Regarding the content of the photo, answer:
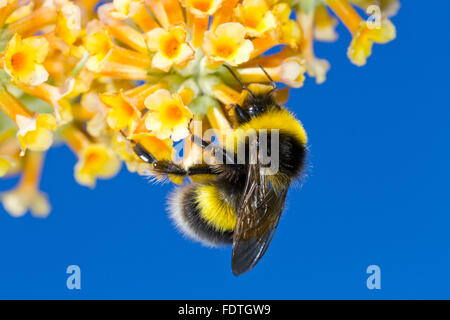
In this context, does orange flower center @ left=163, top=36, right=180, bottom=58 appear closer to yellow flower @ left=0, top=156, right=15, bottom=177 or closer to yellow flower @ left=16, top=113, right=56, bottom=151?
yellow flower @ left=16, top=113, right=56, bottom=151

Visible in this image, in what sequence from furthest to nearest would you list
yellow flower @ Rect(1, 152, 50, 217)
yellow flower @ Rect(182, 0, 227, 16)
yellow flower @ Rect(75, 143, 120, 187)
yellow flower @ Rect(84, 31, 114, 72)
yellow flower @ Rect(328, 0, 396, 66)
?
yellow flower @ Rect(1, 152, 50, 217), yellow flower @ Rect(75, 143, 120, 187), yellow flower @ Rect(328, 0, 396, 66), yellow flower @ Rect(84, 31, 114, 72), yellow flower @ Rect(182, 0, 227, 16)

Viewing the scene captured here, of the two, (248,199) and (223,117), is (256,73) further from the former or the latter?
(248,199)

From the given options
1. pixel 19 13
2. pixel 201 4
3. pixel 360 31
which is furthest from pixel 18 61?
pixel 360 31

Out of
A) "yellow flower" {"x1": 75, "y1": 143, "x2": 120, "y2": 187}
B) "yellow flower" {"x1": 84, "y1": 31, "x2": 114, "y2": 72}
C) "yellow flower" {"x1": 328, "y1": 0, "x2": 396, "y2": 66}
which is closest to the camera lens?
"yellow flower" {"x1": 84, "y1": 31, "x2": 114, "y2": 72}

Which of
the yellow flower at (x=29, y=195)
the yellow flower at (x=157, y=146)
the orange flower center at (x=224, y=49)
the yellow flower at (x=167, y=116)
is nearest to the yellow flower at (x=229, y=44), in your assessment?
the orange flower center at (x=224, y=49)

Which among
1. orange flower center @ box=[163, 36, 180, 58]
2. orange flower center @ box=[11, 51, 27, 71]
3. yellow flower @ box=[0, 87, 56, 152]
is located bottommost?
yellow flower @ box=[0, 87, 56, 152]

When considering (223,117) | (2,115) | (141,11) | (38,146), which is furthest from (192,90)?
(2,115)

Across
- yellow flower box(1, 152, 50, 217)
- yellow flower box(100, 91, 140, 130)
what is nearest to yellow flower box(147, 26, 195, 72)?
yellow flower box(100, 91, 140, 130)
